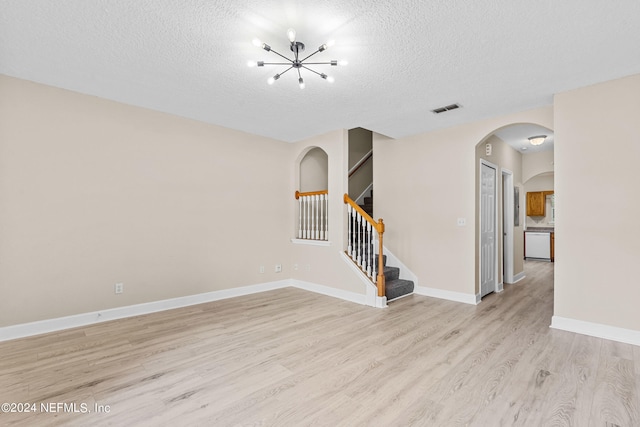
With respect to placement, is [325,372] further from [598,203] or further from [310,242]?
[598,203]

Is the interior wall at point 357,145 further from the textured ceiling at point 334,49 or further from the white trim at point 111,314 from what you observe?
the white trim at point 111,314

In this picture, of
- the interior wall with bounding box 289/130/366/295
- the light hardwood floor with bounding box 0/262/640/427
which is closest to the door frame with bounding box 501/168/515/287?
the light hardwood floor with bounding box 0/262/640/427

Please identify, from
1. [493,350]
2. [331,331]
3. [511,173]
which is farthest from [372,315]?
[511,173]

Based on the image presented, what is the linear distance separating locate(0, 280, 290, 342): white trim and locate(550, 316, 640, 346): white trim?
13.4 feet

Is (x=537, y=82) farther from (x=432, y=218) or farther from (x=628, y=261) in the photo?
(x=432, y=218)

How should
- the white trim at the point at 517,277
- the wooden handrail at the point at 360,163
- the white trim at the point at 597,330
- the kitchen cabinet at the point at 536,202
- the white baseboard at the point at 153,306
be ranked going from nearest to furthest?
the white trim at the point at 597,330
the white baseboard at the point at 153,306
the white trim at the point at 517,277
the wooden handrail at the point at 360,163
the kitchen cabinet at the point at 536,202

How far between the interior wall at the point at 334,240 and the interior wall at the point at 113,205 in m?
0.91

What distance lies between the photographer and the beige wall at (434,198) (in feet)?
14.6

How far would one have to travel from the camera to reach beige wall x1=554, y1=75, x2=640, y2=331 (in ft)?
9.86

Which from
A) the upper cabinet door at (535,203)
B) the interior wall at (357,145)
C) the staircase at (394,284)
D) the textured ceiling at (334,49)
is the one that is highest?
the interior wall at (357,145)

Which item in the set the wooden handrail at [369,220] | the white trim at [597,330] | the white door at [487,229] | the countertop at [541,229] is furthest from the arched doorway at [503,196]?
the countertop at [541,229]

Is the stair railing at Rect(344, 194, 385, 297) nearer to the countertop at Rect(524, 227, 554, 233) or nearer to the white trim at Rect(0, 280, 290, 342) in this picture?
the white trim at Rect(0, 280, 290, 342)

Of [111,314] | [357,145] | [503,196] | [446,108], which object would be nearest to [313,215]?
[357,145]

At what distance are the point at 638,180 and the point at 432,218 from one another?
2333 mm
